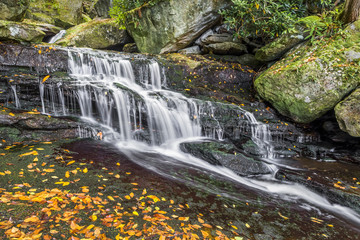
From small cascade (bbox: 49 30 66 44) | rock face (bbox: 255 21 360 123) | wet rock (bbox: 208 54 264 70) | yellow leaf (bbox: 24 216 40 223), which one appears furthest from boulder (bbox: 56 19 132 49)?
yellow leaf (bbox: 24 216 40 223)

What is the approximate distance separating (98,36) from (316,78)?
1140cm

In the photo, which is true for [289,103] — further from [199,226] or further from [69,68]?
[69,68]

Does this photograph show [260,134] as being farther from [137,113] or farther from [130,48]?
[130,48]

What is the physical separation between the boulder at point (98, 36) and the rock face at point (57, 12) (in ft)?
10.5

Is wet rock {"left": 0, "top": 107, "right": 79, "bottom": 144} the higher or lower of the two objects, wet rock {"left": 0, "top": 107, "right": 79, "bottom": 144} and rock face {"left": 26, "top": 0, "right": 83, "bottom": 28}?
the lower

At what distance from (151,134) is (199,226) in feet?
14.0

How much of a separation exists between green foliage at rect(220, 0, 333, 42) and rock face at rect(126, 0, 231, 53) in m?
0.92

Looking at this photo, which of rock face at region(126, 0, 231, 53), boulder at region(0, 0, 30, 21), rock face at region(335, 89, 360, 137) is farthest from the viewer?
rock face at region(126, 0, 231, 53)

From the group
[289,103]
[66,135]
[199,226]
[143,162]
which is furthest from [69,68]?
[289,103]

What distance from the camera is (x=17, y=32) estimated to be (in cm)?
724

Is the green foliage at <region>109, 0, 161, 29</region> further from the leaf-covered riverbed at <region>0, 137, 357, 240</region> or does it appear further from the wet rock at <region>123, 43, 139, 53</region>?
the leaf-covered riverbed at <region>0, 137, 357, 240</region>

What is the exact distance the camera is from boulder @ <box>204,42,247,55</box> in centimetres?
1031

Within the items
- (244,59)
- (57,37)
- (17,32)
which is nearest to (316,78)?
(244,59)

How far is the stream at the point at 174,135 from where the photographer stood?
437 cm
